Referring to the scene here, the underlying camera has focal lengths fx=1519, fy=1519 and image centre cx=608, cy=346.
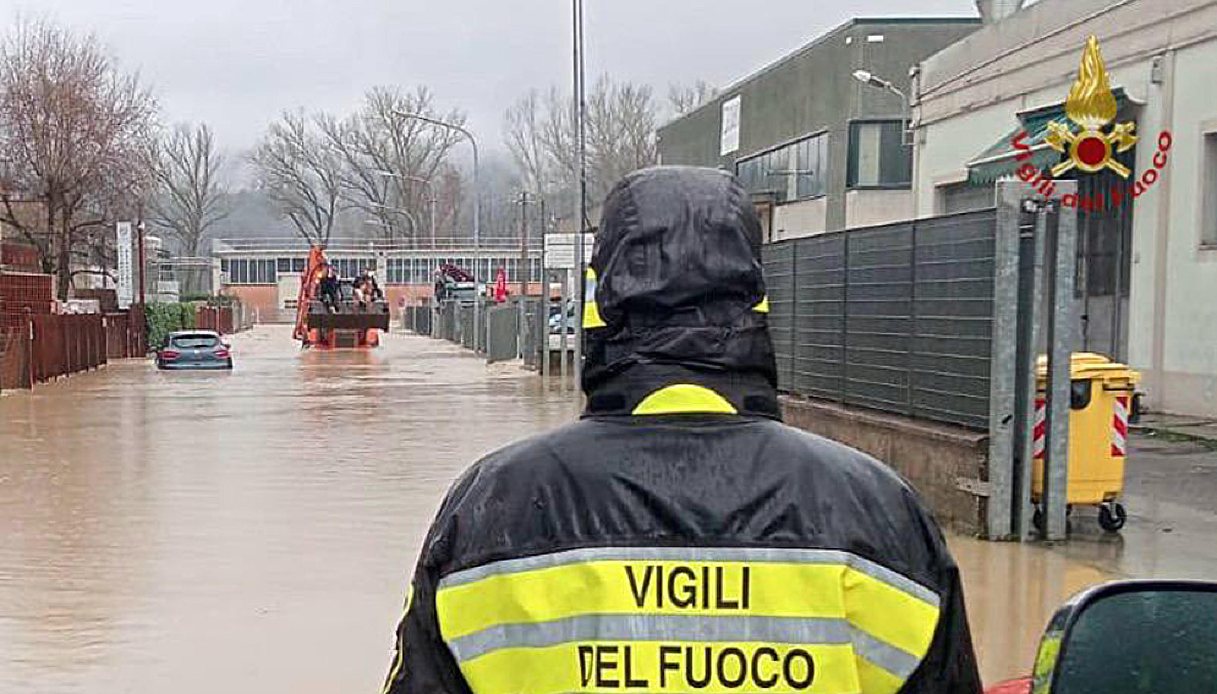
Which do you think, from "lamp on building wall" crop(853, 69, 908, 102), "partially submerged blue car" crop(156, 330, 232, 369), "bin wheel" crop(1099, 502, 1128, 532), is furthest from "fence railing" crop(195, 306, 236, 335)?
"bin wheel" crop(1099, 502, 1128, 532)

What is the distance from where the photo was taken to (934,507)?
11.4 metres

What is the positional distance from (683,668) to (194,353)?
38.4 meters

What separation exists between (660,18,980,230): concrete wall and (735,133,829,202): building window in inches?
14.6

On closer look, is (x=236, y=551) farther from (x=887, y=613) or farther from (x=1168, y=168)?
(x=1168, y=168)

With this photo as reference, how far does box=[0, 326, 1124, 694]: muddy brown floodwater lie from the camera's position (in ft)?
25.4

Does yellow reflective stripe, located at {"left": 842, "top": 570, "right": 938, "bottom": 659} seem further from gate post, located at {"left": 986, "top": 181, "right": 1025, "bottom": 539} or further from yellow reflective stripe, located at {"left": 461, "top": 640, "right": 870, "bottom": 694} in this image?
gate post, located at {"left": 986, "top": 181, "right": 1025, "bottom": 539}

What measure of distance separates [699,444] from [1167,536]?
A: 9.58 metres

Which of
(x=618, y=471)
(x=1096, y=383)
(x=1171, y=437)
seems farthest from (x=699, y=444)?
(x=1171, y=437)

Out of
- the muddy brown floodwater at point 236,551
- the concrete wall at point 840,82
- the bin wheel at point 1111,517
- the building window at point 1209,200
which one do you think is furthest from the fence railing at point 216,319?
the bin wheel at point 1111,517

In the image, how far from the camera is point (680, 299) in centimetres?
222

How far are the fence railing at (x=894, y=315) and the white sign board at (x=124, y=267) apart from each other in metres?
31.8

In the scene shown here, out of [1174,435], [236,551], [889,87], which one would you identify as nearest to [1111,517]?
[236,551]

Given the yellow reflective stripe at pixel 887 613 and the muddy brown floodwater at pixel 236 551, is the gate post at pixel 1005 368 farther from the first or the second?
the yellow reflective stripe at pixel 887 613

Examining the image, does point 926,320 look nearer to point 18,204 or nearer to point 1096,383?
point 1096,383
